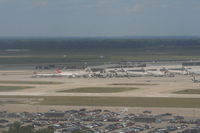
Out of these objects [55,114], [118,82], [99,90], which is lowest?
[55,114]

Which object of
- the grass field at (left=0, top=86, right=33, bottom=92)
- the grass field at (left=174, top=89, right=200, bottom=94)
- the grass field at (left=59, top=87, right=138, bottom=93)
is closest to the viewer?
the grass field at (left=174, top=89, right=200, bottom=94)

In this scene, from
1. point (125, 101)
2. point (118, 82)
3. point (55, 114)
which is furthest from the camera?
point (118, 82)

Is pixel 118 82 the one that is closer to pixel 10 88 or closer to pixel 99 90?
pixel 99 90

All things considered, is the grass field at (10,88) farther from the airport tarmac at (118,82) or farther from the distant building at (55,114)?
the distant building at (55,114)

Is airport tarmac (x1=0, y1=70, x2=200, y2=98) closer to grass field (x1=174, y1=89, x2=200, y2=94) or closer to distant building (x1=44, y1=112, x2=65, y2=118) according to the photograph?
grass field (x1=174, y1=89, x2=200, y2=94)

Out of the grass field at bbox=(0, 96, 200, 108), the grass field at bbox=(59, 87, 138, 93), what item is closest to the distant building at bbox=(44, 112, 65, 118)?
the grass field at bbox=(0, 96, 200, 108)

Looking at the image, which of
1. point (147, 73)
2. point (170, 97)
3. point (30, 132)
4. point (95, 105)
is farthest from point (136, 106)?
point (147, 73)

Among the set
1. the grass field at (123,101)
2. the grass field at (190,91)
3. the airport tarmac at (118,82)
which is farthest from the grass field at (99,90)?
the grass field at (190,91)

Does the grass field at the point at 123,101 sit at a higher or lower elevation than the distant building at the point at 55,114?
higher

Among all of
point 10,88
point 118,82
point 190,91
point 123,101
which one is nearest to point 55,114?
point 123,101

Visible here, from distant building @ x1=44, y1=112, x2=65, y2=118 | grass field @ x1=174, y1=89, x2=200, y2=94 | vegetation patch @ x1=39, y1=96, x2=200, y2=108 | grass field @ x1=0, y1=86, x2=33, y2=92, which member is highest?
grass field @ x1=0, y1=86, x2=33, y2=92
